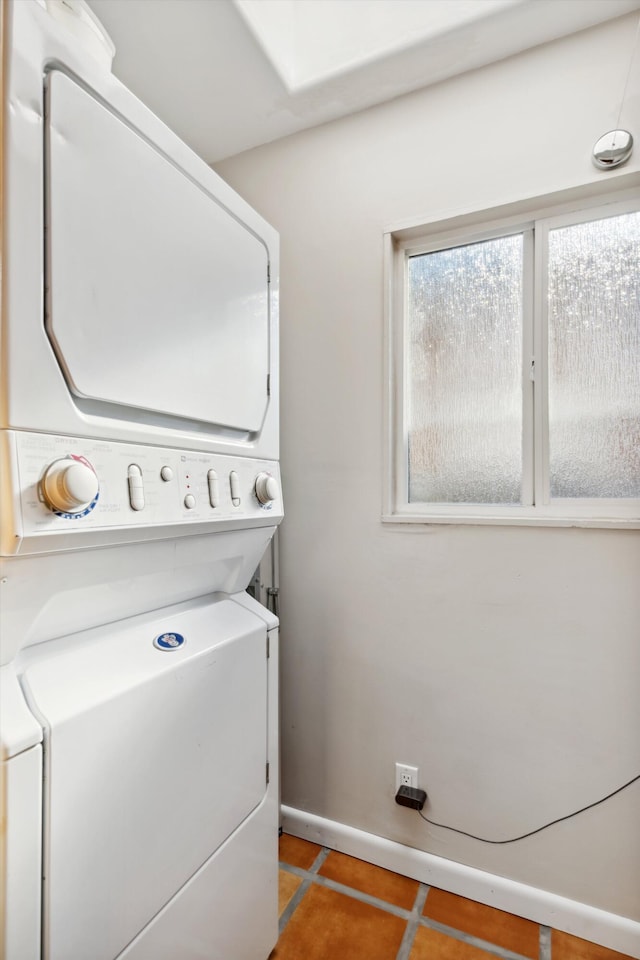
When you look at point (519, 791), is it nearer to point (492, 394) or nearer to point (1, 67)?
point (492, 394)

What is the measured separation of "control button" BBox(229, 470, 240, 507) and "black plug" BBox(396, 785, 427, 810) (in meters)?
1.15

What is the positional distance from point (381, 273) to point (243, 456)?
91 centimetres

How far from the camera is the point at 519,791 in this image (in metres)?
1.45

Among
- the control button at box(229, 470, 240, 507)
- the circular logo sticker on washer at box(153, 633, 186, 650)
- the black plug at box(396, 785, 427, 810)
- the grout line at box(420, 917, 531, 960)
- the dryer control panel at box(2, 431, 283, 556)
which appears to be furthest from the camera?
the black plug at box(396, 785, 427, 810)

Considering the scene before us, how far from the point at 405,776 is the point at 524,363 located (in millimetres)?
1375

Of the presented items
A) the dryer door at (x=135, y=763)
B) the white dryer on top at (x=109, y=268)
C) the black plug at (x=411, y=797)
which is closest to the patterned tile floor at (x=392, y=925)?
the black plug at (x=411, y=797)

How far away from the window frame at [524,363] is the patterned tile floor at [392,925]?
1.13m

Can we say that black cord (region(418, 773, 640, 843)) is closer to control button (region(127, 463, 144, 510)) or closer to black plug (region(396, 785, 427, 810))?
black plug (region(396, 785, 427, 810))

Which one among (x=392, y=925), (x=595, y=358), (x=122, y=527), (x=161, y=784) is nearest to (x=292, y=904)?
(x=392, y=925)

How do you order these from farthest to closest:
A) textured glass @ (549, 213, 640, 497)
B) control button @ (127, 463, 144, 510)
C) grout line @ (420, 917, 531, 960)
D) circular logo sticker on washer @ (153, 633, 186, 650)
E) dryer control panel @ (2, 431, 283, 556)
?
1. textured glass @ (549, 213, 640, 497)
2. grout line @ (420, 917, 531, 960)
3. circular logo sticker on washer @ (153, 633, 186, 650)
4. control button @ (127, 463, 144, 510)
5. dryer control panel @ (2, 431, 283, 556)

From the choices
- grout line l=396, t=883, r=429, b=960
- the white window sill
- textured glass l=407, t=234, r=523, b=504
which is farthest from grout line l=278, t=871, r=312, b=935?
textured glass l=407, t=234, r=523, b=504

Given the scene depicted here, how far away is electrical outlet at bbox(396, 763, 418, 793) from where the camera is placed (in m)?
1.59

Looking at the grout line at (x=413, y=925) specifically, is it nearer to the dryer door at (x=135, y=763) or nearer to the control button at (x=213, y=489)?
the dryer door at (x=135, y=763)

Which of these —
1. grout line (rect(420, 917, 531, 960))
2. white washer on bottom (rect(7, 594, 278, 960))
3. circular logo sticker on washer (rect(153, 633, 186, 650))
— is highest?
circular logo sticker on washer (rect(153, 633, 186, 650))
